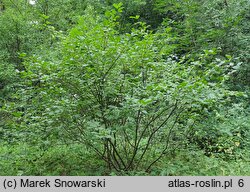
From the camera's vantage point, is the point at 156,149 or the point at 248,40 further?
the point at 248,40

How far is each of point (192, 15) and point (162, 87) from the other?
15.6 ft

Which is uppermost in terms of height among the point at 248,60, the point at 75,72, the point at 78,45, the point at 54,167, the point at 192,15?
the point at 192,15

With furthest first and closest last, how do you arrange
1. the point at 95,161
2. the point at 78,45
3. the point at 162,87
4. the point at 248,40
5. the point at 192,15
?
the point at 192,15
the point at 248,40
the point at 95,161
the point at 78,45
the point at 162,87

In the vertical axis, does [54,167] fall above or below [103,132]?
below

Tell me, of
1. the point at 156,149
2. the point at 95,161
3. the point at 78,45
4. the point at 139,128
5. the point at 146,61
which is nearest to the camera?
the point at 78,45

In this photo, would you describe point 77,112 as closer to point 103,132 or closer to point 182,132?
point 103,132

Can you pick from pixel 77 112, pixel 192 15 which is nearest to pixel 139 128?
pixel 77 112

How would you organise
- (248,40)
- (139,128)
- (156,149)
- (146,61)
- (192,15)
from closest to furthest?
(146,61) < (139,128) < (156,149) < (248,40) < (192,15)

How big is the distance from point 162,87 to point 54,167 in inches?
86.1

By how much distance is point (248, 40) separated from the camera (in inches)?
232

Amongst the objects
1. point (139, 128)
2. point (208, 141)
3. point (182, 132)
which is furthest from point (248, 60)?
point (139, 128)

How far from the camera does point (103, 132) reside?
254 centimetres

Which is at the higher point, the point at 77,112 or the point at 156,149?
the point at 77,112

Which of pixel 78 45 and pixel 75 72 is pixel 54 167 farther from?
pixel 78 45
